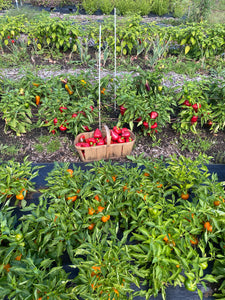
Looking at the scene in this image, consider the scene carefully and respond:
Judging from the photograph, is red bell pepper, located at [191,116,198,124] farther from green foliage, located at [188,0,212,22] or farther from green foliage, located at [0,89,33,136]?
green foliage, located at [188,0,212,22]

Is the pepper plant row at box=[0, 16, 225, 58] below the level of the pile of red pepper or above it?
above

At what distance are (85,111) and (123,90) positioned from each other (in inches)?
23.9

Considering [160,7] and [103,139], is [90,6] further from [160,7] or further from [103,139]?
[103,139]

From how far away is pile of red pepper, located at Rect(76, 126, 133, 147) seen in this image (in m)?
3.04

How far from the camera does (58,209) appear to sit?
1.90 m

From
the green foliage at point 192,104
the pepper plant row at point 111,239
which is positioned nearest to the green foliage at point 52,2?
the green foliage at point 192,104

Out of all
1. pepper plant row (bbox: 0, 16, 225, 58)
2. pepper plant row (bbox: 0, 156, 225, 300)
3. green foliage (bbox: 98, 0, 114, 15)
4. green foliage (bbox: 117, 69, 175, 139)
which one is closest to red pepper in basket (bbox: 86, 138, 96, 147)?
green foliage (bbox: 117, 69, 175, 139)

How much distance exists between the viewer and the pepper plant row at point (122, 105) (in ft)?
10.7

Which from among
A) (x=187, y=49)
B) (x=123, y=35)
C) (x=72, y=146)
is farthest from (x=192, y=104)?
(x=123, y=35)

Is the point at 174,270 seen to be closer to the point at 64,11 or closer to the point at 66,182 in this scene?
the point at 66,182

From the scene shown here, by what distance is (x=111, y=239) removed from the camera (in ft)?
5.57

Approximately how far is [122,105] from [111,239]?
2.16 meters

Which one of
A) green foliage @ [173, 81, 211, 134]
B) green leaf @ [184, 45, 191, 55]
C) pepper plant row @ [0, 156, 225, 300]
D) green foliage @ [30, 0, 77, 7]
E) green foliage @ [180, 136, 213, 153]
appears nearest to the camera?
pepper plant row @ [0, 156, 225, 300]

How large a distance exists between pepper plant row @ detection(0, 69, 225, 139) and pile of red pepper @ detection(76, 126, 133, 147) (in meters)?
0.25
